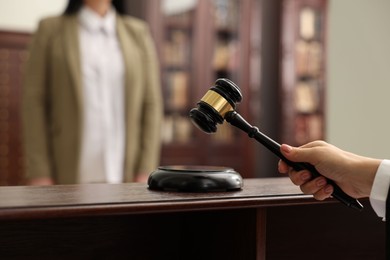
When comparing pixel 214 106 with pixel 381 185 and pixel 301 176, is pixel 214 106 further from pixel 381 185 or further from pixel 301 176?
pixel 381 185

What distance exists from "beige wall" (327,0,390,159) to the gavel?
146cm

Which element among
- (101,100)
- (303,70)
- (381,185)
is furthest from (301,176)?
(303,70)

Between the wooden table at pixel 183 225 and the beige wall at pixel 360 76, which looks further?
the beige wall at pixel 360 76

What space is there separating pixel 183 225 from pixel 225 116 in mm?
430

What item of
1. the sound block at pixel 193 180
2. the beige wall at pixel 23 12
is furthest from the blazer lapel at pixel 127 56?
the beige wall at pixel 23 12

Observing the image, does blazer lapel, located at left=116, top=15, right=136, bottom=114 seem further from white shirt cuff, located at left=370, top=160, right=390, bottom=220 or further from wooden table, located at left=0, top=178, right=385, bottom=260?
white shirt cuff, located at left=370, top=160, right=390, bottom=220

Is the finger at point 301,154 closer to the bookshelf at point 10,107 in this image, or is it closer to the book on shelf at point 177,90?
the bookshelf at point 10,107

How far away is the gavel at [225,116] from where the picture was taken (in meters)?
1.19

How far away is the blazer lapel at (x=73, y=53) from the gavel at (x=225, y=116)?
1.43 meters

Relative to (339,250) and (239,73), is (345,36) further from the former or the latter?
(239,73)

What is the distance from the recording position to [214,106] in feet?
3.92

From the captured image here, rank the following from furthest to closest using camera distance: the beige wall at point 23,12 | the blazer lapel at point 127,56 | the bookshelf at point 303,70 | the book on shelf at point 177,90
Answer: the bookshelf at point 303,70, the book on shelf at point 177,90, the beige wall at point 23,12, the blazer lapel at point 127,56

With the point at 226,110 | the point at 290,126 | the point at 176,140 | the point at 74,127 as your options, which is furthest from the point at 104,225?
the point at 290,126

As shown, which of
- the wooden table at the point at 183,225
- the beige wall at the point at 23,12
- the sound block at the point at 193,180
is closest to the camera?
the wooden table at the point at 183,225
